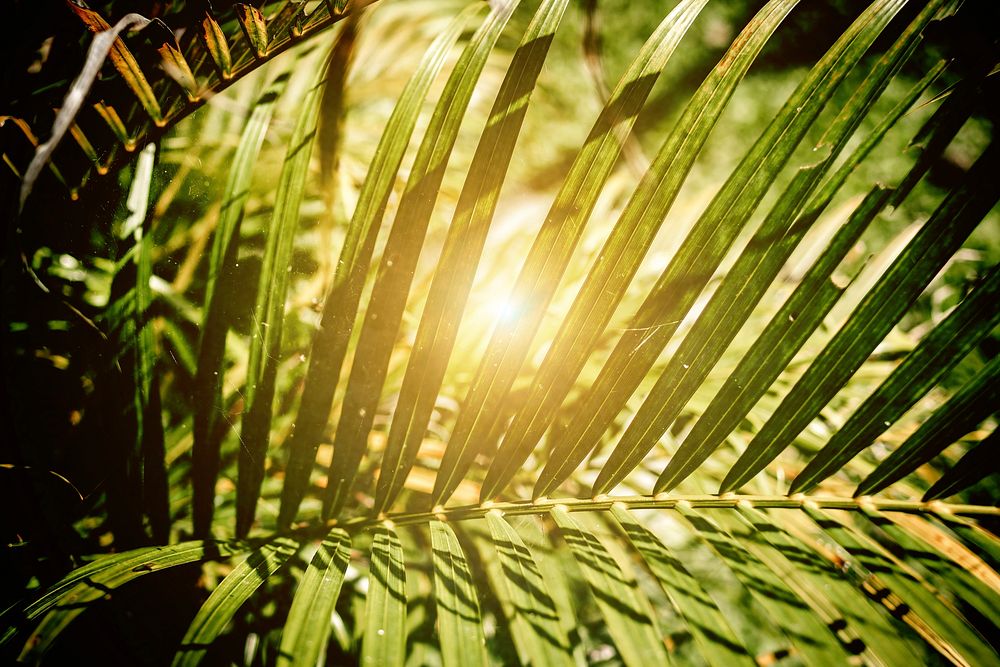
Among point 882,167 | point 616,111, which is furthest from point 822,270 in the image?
point 882,167

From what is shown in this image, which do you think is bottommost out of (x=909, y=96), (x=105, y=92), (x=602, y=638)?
(x=602, y=638)

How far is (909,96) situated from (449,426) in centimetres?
91

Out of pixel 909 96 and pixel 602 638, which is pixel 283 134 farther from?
pixel 602 638

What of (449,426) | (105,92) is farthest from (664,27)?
(449,426)

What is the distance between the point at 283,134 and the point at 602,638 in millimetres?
1345

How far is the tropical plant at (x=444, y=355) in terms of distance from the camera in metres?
0.43

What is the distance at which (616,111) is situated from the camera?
43 centimetres

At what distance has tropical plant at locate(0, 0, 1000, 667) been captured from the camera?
426 mm

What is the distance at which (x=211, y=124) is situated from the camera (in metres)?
0.72

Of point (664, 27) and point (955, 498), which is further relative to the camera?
point (955, 498)

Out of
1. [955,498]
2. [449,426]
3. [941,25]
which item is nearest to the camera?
[941,25]

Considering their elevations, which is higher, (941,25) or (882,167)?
(941,25)

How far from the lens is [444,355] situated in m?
0.51

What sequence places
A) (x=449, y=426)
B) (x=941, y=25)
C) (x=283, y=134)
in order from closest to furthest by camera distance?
(x=941, y=25) → (x=283, y=134) → (x=449, y=426)
